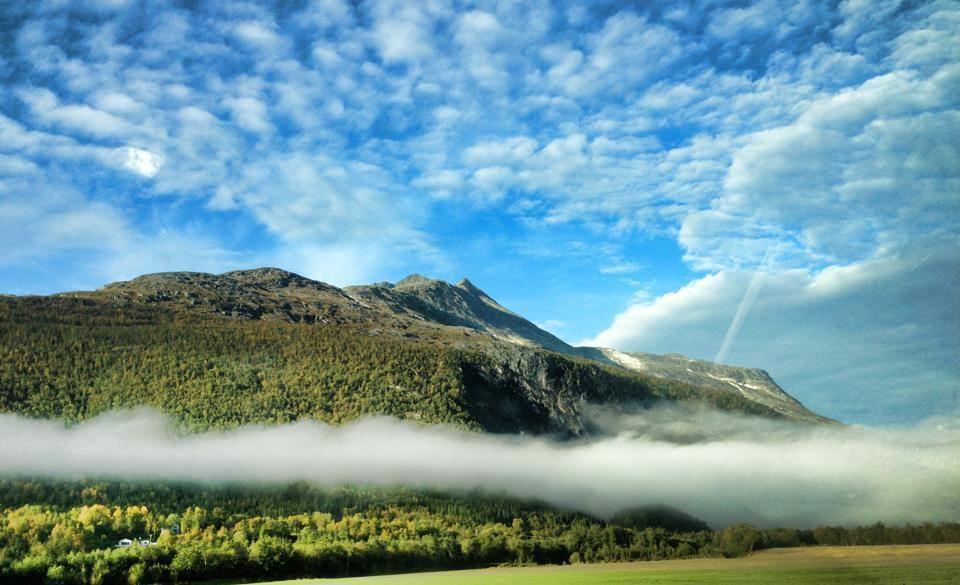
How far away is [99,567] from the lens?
149250 mm

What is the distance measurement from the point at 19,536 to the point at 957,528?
23240 cm

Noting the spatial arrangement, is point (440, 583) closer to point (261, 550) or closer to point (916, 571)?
point (916, 571)

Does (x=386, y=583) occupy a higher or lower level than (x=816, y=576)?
lower

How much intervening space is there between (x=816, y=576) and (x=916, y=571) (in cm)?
867

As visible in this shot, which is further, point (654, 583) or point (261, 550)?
point (261, 550)

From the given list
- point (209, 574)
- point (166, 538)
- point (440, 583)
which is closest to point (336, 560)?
point (209, 574)

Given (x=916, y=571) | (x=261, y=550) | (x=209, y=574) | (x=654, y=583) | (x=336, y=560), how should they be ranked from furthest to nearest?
1. (x=336, y=560)
2. (x=261, y=550)
3. (x=209, y=574)
4. (x=654, y=583)
5. (x=916, y=571)

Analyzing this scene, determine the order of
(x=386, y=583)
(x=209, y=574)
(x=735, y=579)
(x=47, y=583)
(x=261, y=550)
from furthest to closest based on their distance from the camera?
(x=261, y=550) → (x=209, y=574) → (x=47, y=583) → (x=386, y=583) → (x=735, y=579)

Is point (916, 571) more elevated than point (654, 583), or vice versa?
point (916, 571)

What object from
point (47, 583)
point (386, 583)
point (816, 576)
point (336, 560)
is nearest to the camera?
point (816, 576)

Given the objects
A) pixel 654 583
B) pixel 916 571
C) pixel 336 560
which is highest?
pixel 916 571

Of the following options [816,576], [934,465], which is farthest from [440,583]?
[934,465]

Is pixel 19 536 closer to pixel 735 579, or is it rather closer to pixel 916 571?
pixel 735 579

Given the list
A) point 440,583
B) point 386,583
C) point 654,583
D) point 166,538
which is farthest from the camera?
point 166,538
